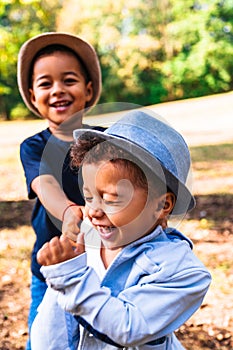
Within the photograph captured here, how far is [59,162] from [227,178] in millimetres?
6551

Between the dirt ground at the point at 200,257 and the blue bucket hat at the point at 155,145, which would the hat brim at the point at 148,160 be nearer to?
the blue bucket hat at the point at 155,145

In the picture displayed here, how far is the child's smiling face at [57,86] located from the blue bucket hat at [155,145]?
94 cm

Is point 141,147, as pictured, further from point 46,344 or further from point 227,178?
point 227,178

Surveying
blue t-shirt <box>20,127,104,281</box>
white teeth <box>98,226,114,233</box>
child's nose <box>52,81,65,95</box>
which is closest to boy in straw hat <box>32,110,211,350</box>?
white teeth <box>98,226,114,233</box>

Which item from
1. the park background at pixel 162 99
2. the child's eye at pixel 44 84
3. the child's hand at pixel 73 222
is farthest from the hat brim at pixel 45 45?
the park background at pixel 162 99

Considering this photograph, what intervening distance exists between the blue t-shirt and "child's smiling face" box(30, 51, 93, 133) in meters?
0.12

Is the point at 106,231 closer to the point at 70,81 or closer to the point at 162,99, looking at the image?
the point at 70,81

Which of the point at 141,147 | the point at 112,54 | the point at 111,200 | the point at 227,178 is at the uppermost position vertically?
the point at 141,147

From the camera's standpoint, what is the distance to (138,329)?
125cm

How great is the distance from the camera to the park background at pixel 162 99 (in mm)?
3967

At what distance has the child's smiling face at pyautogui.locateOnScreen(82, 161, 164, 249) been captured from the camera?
51.2 inches

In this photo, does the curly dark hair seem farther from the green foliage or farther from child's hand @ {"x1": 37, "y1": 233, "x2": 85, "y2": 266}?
the green foliage

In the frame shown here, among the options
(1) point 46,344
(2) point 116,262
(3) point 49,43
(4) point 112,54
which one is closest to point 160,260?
(2) point 116,262

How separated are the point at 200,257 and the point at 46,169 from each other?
2.82 m
